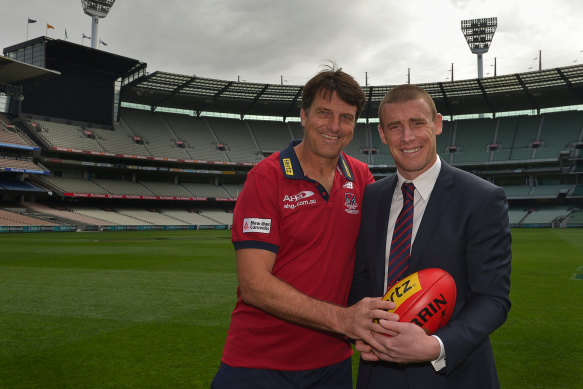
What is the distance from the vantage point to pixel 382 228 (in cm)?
274

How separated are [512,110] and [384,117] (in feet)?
230

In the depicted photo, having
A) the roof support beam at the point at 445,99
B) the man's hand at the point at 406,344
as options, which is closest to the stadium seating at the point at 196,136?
the roof support beam at the point at 445,99

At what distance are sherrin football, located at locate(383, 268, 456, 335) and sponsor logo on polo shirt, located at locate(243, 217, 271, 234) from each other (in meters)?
0.80

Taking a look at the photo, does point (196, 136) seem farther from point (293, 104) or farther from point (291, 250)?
point (291, 250)

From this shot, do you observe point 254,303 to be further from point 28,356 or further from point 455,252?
point 28,356

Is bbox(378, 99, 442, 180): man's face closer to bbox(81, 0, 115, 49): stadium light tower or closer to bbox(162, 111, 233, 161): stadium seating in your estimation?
bbox(81, 0, 115, 49): stadium light tower

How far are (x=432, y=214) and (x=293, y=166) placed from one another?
0.95 metres

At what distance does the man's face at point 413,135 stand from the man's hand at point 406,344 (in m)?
1.08

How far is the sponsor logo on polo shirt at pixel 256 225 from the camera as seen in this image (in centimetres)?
261

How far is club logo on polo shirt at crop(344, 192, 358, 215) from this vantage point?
2.97m

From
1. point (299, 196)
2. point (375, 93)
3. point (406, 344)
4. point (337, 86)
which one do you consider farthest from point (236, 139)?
point (406, 344)

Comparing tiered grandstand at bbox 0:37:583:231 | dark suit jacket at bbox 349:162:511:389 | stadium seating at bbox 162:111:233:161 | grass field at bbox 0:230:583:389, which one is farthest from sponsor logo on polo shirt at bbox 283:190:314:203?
stadium seating at bbox 162:111:233:161

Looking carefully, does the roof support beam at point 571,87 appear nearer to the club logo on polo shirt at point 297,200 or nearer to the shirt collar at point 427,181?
the shirt collar at point 427,181

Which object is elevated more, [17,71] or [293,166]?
[17,71]
